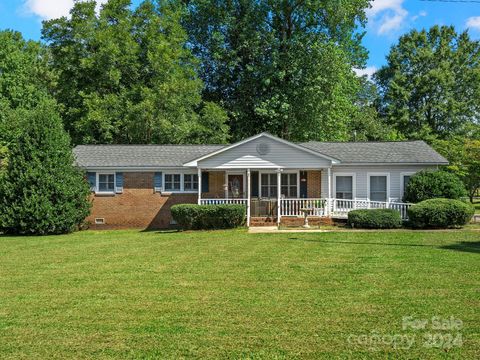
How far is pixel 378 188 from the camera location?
2423 cm

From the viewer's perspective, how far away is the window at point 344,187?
24531 mm

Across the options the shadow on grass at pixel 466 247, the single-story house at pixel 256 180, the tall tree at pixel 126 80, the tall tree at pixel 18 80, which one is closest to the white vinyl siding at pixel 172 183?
the single-story house at pixel 256 180

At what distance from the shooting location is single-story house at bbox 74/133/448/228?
23000 mm

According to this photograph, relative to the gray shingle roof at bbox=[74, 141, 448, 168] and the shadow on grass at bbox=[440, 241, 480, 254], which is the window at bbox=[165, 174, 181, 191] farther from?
the shadow on grass at bbox=[440, 241, 480, 254]

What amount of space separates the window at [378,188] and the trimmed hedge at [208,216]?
7081 mm

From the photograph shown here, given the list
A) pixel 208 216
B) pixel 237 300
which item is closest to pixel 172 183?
pixel 208 216

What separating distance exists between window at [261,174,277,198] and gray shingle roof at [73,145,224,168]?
3.74 m

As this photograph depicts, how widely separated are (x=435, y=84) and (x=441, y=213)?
3090cm

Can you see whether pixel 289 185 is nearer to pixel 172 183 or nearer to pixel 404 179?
pixel 404 179

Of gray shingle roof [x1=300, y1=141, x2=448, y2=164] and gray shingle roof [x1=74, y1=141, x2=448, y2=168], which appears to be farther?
gray shingle roof [x1=74, y1=141, x2=448, y2=168]

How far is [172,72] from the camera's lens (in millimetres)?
34312

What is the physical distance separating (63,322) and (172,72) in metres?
28.9

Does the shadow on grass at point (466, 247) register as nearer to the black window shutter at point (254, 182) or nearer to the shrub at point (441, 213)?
the shrub at point (441, 213)

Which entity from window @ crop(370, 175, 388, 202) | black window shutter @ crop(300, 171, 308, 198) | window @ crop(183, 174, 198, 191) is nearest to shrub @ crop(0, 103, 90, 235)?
window @ crop(183, 174, 198, 191)
